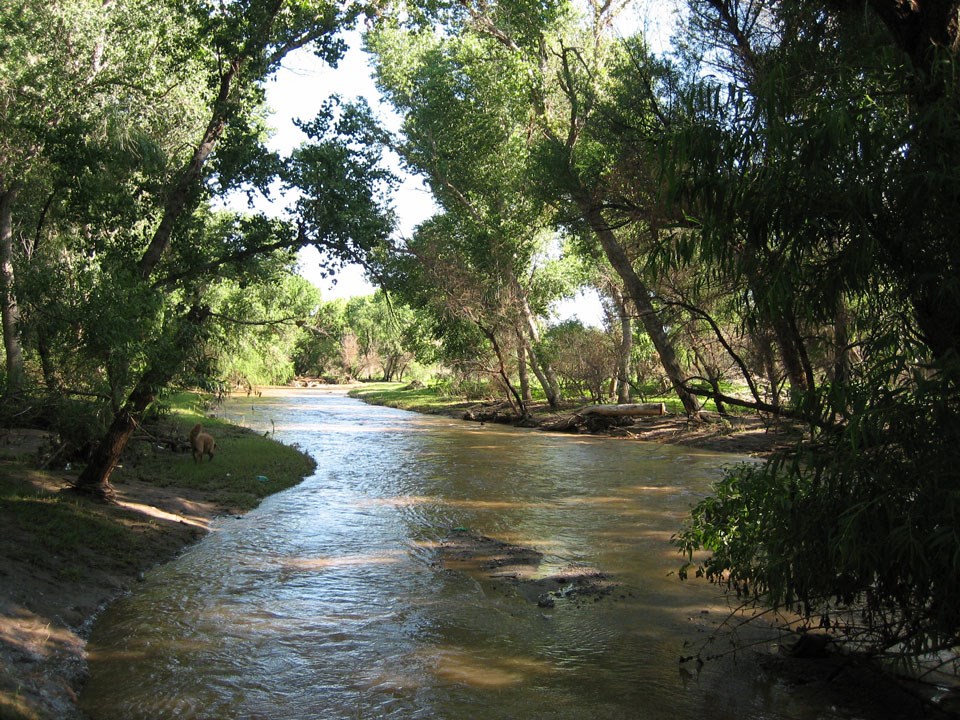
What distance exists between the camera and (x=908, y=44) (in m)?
4.95

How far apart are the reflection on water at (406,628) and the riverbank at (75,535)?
289 mm

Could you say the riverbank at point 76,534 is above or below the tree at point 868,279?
below

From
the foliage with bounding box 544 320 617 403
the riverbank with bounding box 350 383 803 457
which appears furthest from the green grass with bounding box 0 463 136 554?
the foliage with bounding box 544 320 617 403

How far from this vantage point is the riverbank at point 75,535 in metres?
5.55

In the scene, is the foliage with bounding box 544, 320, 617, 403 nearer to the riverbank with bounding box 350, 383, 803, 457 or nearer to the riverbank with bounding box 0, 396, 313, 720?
the riverbank with bounding box 350, 383, 803, 457

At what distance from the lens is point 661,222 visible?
10336 millimetres

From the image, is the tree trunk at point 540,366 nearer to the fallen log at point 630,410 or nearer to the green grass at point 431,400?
the green grass at point 431,400

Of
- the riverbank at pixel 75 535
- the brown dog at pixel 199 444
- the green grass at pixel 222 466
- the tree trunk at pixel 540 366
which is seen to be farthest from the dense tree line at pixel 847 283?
the tree trunk at pixel 540 366

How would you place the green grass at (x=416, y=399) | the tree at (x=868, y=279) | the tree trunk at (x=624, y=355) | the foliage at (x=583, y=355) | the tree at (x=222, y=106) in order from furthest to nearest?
the green grass at (x=416, y=399)
the foliage at (x=583, y=355)
the tree trunk at (x=624, y=355)
the tree at (x=222, y=106)
the tree at (x=868, y=279)

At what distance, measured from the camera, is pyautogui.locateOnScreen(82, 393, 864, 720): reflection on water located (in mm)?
5555

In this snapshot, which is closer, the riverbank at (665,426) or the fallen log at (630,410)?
the riverbank at (665,426)

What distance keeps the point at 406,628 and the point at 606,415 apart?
2130cm

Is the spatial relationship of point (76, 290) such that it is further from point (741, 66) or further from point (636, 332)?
point (636, 332)

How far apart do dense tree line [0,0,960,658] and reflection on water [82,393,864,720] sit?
40.9 inches
